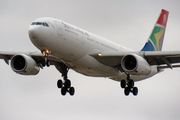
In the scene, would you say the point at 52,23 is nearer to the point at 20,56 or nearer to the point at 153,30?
the point at 20,56

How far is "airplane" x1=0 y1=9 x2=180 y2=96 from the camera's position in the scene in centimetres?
2828

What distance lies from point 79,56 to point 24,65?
5.95m

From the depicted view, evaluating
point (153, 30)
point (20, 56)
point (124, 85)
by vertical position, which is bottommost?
point (124, 85)

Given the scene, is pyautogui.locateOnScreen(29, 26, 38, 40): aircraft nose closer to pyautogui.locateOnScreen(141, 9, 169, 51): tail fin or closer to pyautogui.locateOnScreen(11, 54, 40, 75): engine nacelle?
pyautogui.locateOnScreen(11, 54, 40, 75): engine nacelle

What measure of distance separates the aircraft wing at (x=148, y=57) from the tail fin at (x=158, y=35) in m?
8.78

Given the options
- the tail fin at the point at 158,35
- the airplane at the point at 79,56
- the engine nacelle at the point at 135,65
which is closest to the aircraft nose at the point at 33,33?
the airplane at the point at 79,56

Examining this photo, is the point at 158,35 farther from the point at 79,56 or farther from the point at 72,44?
the point at 72,44

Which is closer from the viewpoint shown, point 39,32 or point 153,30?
point 39,32

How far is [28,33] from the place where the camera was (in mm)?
27578

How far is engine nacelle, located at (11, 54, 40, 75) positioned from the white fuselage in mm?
3376

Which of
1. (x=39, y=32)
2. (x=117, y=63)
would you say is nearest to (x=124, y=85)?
(x=117, y=63)

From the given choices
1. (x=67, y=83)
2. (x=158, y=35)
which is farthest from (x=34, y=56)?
(x=158, y=35)

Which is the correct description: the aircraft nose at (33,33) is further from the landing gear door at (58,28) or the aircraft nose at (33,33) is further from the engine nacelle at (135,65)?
the engine nacelle at (135,65)

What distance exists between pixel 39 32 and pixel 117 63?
8.71 metres
